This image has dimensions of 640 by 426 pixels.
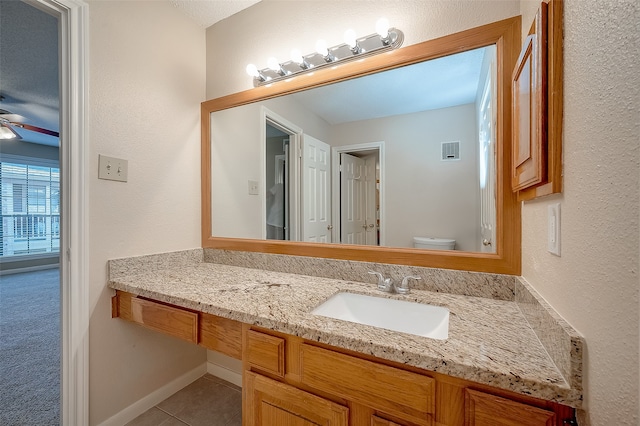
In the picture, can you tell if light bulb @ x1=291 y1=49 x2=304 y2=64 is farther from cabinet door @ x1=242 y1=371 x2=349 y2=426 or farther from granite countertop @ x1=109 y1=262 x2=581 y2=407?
cabinet door @ x1=242 y1=371 x2=349 y2=426

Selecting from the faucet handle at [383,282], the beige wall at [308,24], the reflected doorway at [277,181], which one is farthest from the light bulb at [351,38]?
the faucet handle at [383,282]

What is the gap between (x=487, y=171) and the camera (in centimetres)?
115

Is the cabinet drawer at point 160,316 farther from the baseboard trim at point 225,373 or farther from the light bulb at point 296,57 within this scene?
the light bulb at point 296,57

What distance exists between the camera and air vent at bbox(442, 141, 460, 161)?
120 cm

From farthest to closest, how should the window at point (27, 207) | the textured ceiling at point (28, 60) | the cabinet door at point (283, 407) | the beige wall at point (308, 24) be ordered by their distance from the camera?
the window at point (27, 207) → the textured ceiling at point (28, 60) → the beige wall at point (308, 24) → the cabinet door at point (283, 407)

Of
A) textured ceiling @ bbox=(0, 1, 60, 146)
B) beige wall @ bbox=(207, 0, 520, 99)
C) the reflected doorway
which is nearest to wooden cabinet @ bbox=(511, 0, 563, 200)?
beige wall @ bbox=(207, 0, 520, 99)

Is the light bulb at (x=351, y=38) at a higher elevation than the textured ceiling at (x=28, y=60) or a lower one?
lower

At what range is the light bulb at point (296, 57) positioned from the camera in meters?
1.49

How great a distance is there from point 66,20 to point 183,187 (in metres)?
0.93

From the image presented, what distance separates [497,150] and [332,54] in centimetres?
91

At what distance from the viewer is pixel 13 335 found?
7.95ft

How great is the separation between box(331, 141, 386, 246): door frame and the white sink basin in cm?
31

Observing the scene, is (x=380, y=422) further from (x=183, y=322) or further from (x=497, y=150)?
(x=497, y=150)

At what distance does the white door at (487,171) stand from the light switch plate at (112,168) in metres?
1.76
